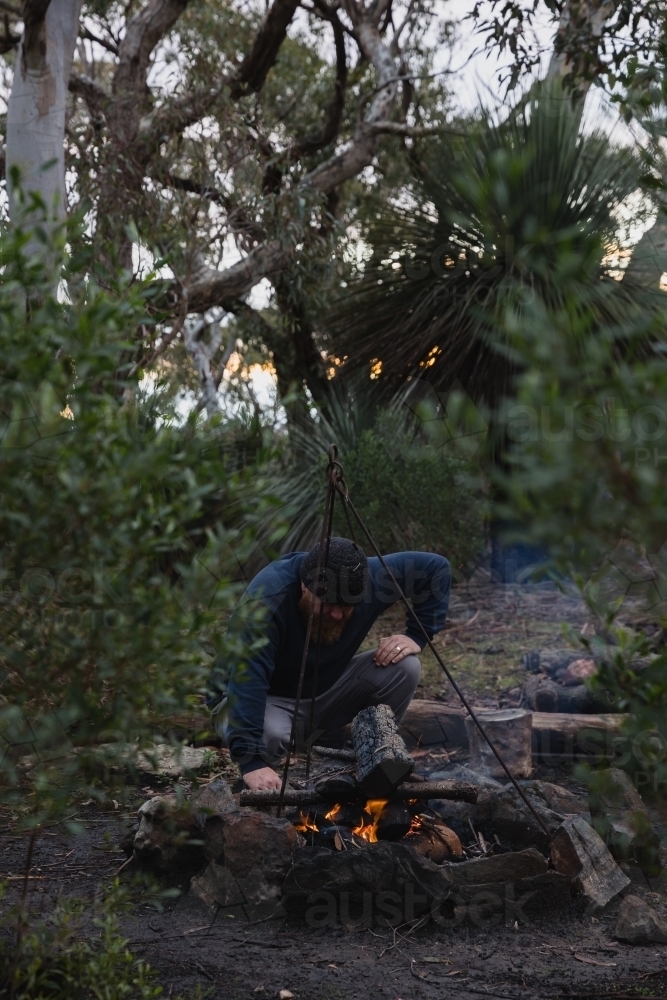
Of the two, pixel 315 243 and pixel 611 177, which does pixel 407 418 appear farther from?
pixel 611 177

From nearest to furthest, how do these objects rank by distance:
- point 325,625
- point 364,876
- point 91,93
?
point 364,876, point 325,625, point 91,93

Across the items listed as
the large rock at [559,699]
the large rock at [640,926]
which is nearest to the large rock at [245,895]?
the large rock at [640,926]

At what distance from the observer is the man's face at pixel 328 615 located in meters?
3.85

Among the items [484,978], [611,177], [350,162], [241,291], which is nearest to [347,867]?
[484,978]

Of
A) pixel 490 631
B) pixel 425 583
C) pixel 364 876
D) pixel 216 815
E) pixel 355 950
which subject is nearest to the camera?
pixel 355 950

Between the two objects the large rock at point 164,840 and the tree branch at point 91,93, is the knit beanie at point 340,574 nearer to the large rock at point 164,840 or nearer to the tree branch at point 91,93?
the large rock at point 164,840

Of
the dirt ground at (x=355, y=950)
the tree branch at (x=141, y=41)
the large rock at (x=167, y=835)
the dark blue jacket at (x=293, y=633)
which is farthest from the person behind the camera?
the tree branch at (x=141, y=41)

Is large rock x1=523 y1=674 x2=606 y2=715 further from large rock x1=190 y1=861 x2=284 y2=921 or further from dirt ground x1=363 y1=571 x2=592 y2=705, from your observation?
large rock x1=190 y1=861 x2=284 y2=921

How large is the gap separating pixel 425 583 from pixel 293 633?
0.81m

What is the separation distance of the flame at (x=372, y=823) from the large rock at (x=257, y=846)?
14.1 inches

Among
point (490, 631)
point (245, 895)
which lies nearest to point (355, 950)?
point (245, 895)

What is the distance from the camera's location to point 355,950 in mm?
3021

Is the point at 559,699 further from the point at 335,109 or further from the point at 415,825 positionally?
the point at 335,109

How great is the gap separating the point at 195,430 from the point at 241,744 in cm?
189
